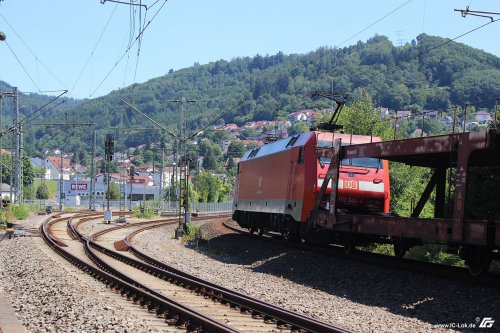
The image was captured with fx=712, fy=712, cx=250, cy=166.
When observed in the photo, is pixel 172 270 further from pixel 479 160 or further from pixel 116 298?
pixel 479 160

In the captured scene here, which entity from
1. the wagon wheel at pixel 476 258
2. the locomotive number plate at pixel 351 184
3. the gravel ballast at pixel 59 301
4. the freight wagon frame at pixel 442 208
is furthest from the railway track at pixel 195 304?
the locomotive number plate at pixel 351 184

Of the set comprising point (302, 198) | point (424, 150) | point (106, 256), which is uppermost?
point (424, 150)

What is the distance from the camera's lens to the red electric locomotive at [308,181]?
2111 cm

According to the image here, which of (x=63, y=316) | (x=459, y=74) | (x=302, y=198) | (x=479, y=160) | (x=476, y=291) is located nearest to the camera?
(x=63, y=316)

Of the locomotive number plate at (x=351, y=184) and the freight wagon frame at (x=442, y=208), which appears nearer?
the freight wagon frame at (x=442, y=208)

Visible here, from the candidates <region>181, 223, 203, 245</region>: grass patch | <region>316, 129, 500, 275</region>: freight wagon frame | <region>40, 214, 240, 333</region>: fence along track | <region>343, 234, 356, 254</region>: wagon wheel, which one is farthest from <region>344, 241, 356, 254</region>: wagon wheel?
<region>181, 223, 203, 245</region>: grass patch

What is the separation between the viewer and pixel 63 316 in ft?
36.6

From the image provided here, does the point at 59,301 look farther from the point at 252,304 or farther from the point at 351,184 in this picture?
the point at 351,184

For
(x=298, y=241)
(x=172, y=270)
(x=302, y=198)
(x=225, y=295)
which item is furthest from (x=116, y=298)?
(x=298, y=241)

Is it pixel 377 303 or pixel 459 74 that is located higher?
pixel 459 74

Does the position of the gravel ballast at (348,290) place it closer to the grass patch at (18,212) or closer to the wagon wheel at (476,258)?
the wagon wheel at (476,258)

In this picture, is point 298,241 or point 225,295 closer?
point 225,295

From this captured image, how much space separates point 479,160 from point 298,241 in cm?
906

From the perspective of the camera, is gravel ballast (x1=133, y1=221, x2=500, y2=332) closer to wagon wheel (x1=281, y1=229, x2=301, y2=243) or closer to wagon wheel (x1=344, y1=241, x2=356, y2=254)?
wagon wheel (x1=281, y1=229, x2=301, y2=243)
